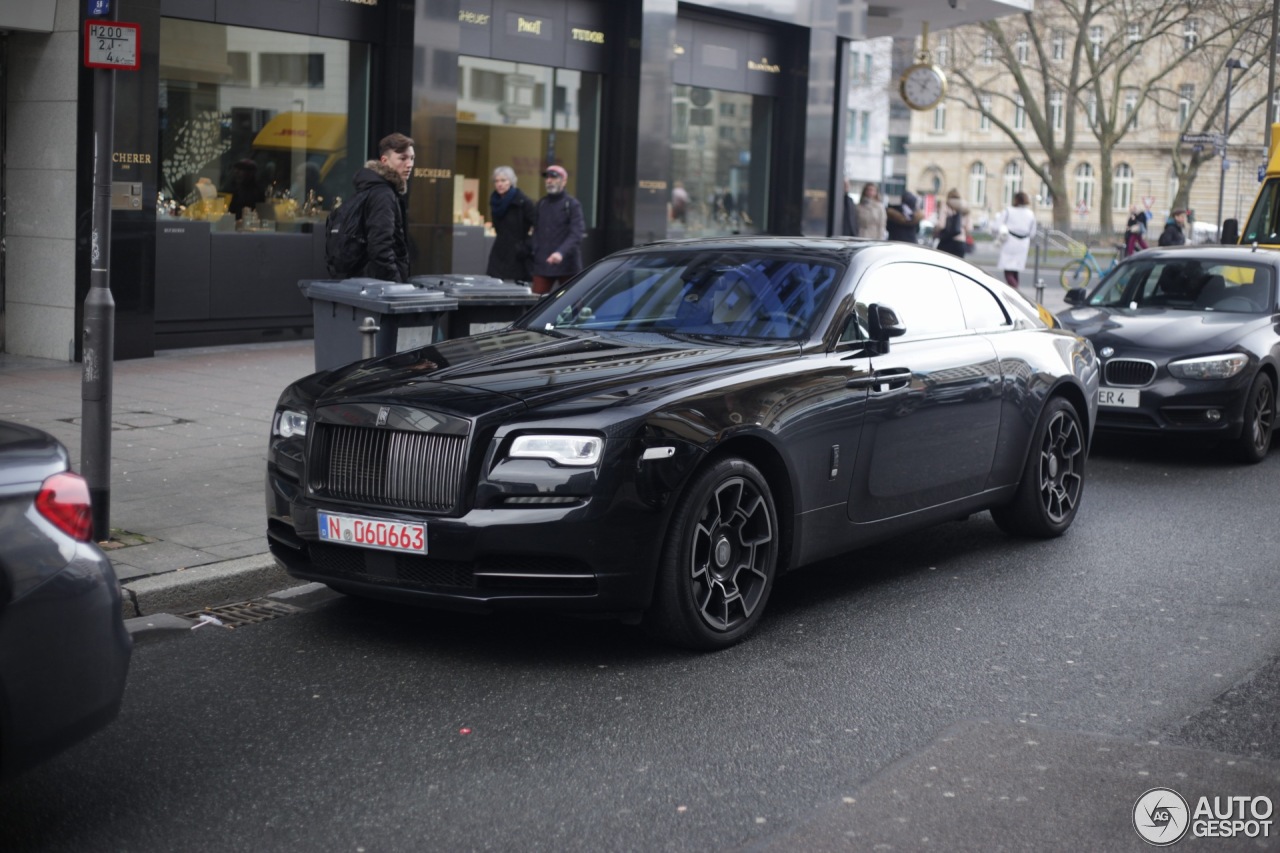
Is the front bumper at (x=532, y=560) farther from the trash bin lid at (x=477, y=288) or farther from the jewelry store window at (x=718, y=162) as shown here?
the jewelry store window at (x=718, y=162)

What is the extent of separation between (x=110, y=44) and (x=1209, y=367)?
7.32 metres

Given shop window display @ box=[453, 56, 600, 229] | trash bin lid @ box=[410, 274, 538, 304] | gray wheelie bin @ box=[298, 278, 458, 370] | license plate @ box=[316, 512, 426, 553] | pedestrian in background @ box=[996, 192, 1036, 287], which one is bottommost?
license plate @ box=[316, 512, 426, 553]

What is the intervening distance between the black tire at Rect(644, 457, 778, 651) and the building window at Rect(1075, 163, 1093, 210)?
92.8 m

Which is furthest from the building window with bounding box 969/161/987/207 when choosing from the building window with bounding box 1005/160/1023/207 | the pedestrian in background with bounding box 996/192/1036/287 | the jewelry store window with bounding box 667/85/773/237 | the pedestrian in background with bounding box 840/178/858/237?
the jewelry store window with bounding box 667/85/773/237

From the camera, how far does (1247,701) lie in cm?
521

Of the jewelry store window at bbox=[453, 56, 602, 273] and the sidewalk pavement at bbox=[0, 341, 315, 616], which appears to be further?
the jewelry store window at bbox=[453, 56, 602, 273]

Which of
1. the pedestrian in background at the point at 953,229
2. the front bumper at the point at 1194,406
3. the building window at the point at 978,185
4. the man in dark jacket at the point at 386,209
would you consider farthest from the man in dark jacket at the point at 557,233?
the building window at the point at 978,185

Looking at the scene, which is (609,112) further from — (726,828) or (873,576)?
(726,828)

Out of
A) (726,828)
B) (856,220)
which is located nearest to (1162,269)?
(726,828)

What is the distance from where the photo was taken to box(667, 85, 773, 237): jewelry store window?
2100 cm

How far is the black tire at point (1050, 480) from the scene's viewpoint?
7703mm

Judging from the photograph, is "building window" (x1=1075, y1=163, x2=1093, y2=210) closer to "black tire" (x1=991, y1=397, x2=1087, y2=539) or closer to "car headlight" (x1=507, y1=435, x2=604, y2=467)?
"black tire" (x1=991, y1=397, x2=1087, y2=539)

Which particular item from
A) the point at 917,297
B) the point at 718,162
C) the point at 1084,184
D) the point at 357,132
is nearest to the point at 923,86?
the point at 718,162

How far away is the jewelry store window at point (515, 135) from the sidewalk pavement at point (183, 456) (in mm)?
3637
